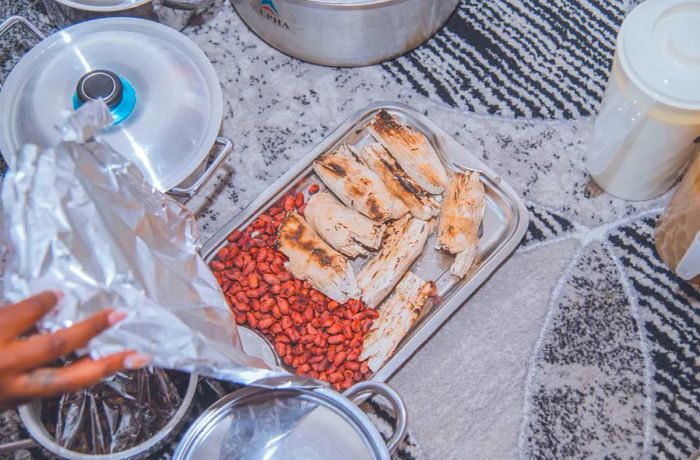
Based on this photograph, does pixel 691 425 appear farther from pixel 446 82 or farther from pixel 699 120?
pixel 446 82

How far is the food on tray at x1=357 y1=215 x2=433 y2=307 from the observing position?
87 cm

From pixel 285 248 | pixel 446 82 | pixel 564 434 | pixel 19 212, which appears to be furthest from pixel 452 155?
pixel 19 212

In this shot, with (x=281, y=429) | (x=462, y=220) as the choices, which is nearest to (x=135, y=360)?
(x=281, y=429)

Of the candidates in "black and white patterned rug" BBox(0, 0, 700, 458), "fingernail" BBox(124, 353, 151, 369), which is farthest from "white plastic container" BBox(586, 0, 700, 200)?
"fingernail" BBox(124, 353, 151, 369)

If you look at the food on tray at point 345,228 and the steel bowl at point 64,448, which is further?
the food on tray at point 345,228

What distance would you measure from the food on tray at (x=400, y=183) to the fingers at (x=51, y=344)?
44 centimetres

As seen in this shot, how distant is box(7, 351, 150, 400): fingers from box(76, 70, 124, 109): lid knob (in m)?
0.33

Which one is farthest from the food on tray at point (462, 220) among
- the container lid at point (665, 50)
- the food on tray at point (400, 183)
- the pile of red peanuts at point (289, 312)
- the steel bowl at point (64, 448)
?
the steel bowl at point (64, 448)

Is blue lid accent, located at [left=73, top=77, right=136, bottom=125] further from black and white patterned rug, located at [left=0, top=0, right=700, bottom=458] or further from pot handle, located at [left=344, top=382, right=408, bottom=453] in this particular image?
pot handle, located at [left=344, top=382, right=408, bottom=453]

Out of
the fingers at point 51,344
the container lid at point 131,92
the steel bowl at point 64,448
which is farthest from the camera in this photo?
the container lid at point 131,92

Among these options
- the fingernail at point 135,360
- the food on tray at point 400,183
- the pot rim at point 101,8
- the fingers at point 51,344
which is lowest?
the food on tray at point 400,183

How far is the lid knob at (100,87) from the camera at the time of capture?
76cm

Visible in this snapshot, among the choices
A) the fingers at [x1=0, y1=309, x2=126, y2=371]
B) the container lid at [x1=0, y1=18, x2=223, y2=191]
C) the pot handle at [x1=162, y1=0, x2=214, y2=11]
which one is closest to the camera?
the fingers at [x1=0, y1=309, x2=126, y2=371]

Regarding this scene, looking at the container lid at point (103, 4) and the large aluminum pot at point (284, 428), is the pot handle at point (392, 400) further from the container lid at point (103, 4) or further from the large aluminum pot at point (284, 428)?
the container lid at point (103, 4)
